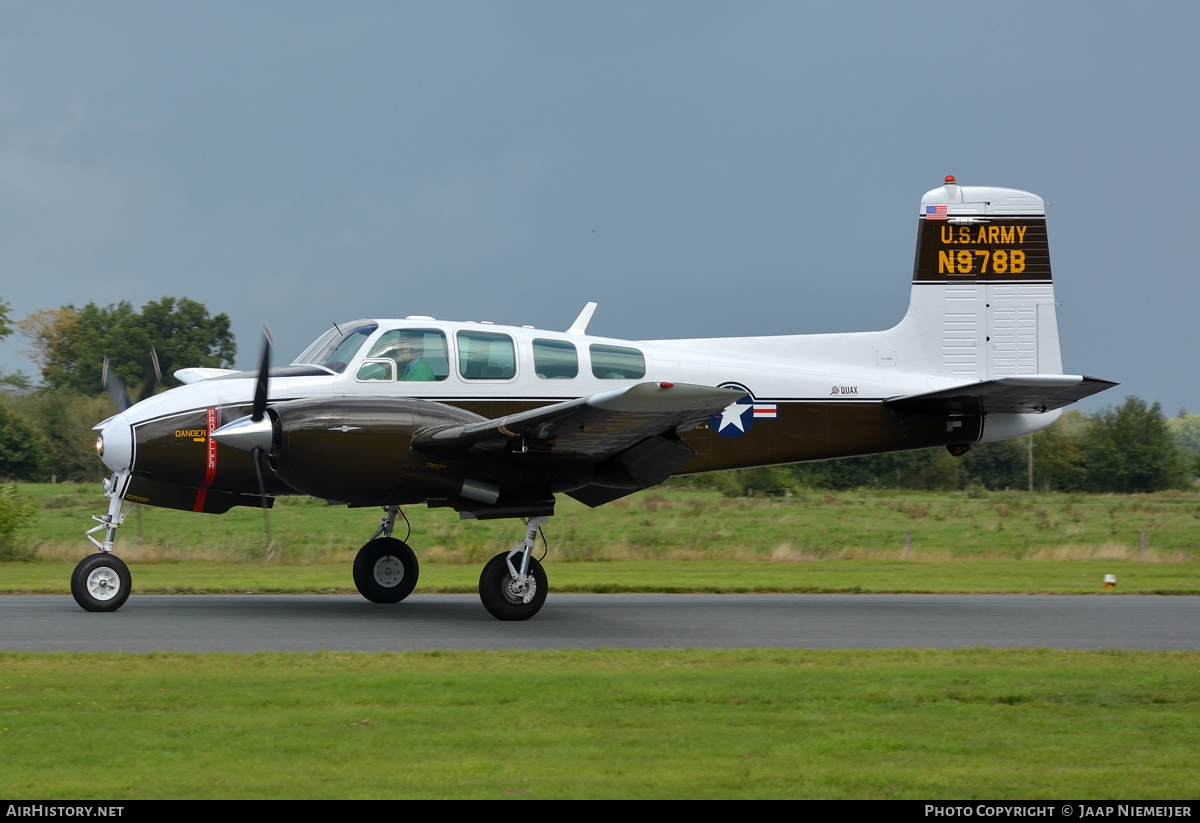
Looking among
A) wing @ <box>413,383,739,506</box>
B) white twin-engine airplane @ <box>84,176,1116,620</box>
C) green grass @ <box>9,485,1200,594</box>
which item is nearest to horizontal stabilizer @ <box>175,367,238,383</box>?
white twin-engine airplane @ <box>84,176,1116,620</box>

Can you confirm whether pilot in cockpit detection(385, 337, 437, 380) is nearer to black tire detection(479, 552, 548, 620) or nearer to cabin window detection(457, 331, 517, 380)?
cabin window detection(457, 331, 517, 380)

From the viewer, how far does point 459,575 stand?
60.7 feet

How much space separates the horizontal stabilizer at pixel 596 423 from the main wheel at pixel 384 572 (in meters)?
2.85

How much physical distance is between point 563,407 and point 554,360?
9.59ft

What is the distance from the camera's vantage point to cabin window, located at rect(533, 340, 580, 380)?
1340 cm

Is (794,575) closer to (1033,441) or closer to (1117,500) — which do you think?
(1117,500)

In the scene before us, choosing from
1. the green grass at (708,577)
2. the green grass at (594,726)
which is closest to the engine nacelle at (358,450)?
the green grass at (594,726)

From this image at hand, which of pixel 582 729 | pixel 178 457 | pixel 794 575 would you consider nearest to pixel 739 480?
pixel 794 575

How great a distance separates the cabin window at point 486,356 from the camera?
516 inches

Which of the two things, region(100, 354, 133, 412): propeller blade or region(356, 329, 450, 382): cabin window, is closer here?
region(356, 329, 450, 382): cabin window

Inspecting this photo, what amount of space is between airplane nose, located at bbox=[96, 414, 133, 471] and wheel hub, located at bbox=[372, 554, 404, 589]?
3.34 metres

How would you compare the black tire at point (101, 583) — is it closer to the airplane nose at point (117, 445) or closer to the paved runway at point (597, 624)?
the paved runway at point (597, 624)

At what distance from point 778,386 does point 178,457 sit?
24.0 ft

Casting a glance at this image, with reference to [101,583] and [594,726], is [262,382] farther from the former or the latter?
[594,726]
